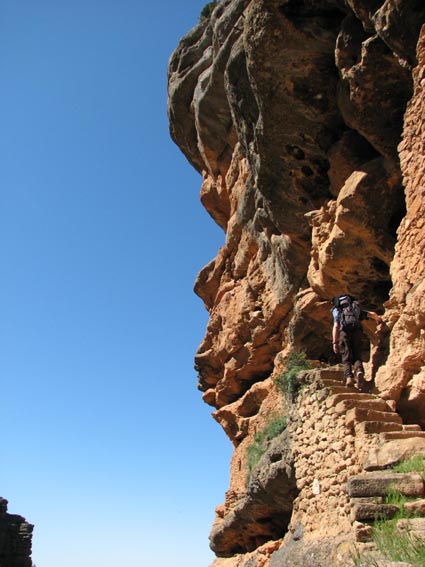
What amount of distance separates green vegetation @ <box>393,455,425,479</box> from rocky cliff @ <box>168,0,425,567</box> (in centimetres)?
18

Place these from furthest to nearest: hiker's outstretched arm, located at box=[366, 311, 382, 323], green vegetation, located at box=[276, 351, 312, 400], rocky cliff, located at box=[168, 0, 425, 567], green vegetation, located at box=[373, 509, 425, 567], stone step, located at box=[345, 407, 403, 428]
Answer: hiker's outstretched arm, located at box=[366, 311, 382, 323] < green vegetation, located at box=[276, 351, 312, 400] < rocky cliff, located at box=[168, 0, 425, 567] < stone step, located at box=[345, 407, 403, 428] < green vegetation, located at box=[373, 509, 425, 567]

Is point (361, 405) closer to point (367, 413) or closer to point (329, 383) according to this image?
point (367, 413)

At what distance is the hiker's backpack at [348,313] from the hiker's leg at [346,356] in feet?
0.51

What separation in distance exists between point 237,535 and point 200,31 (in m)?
15.9

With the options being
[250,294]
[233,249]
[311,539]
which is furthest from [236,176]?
[311,539]

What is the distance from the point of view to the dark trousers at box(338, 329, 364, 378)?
911cm

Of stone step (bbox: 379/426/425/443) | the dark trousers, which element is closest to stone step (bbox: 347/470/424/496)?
stone step (bbox: 379/426/425/443)

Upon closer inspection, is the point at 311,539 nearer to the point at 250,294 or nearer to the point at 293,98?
the point at 293,98

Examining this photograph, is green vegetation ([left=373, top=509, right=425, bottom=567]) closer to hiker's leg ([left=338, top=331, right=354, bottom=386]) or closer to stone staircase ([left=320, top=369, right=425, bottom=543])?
stone staircase ([left=320, top=369, right=425, bottom=543])

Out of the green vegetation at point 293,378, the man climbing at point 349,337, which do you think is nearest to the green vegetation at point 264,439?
the green vegetation at point 293,378

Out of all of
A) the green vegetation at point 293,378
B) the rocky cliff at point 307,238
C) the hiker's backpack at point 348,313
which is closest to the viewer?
the rocky cliff at point 307,238

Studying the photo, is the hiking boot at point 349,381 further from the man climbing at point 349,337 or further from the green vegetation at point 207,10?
the green vegetation at point 207,10

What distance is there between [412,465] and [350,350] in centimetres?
317

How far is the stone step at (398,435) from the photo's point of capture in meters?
6.94
